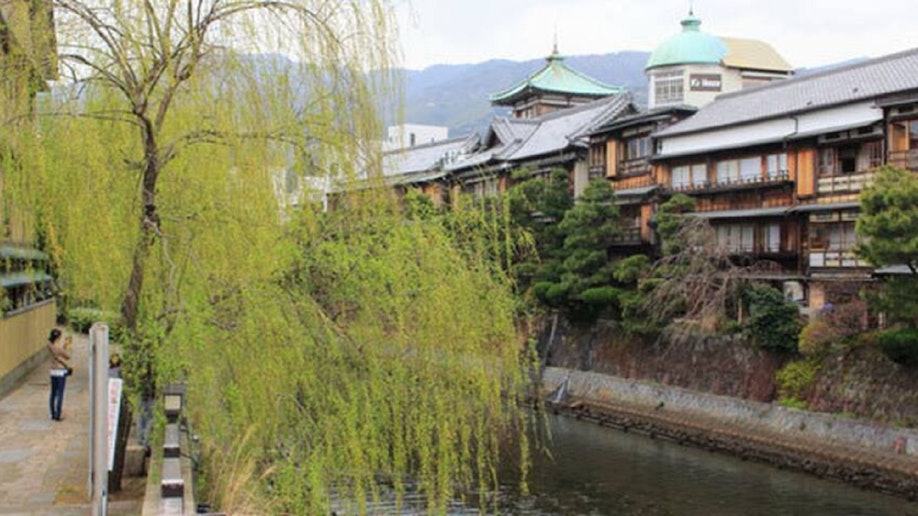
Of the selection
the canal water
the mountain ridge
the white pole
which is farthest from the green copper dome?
the mountain ridge

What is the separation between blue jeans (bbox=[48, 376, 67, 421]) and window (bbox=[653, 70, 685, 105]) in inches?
1072

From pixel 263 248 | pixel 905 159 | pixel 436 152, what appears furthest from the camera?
pixel 436 152

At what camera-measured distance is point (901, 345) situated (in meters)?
17.8

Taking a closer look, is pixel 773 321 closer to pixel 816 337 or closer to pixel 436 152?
pixel 816 337

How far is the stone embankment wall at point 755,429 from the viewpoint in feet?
57.4

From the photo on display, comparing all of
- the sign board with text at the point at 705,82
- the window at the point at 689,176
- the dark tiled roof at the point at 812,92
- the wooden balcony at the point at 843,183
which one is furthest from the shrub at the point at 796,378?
the sign board with text at the point at 705,82

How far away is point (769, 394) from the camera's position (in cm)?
2148

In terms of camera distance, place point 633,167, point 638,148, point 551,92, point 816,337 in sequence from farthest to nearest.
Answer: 1. point 551,92
2. point 638,148
3. point 633,167
4. point 816,337

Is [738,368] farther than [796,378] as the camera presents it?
Yes

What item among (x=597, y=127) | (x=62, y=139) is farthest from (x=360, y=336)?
(x=597, y=127)

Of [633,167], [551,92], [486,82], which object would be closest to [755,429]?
[633,167]

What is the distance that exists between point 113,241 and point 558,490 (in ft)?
37.3

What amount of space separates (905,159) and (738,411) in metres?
6.38

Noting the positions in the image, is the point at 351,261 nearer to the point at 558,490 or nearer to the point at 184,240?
the point at 184,240
